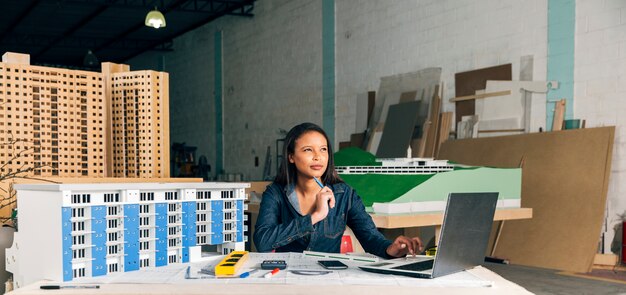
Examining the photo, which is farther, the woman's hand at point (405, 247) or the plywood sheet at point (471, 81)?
the plywood sheet at point (471, 81)

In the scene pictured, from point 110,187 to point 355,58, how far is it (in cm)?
719

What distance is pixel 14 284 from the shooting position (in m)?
1.79

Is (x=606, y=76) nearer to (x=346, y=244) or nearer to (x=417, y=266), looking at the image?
(x=346, y=244)

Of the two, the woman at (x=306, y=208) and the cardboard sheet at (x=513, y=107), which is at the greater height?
the cardboard sheet at (x=513, y=107)

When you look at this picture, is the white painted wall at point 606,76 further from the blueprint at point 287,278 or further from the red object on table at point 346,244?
the blueprint at point 287,278

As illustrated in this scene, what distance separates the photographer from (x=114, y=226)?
1657 mm

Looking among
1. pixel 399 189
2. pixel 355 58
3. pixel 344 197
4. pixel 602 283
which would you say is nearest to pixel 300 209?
pixel 344 197

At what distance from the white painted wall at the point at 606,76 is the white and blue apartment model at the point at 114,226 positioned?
4448mm

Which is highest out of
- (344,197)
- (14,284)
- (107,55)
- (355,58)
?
(107,55)

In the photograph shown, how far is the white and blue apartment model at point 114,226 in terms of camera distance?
5.12 feet

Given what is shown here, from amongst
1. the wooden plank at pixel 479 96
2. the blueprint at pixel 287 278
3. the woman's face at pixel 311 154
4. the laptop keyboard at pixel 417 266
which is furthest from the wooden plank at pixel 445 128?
the blueprint at pixel 287 278

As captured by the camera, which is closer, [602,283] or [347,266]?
[347,266]

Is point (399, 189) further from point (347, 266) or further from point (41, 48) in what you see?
point (41, 48)

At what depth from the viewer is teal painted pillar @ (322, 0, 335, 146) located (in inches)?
356
